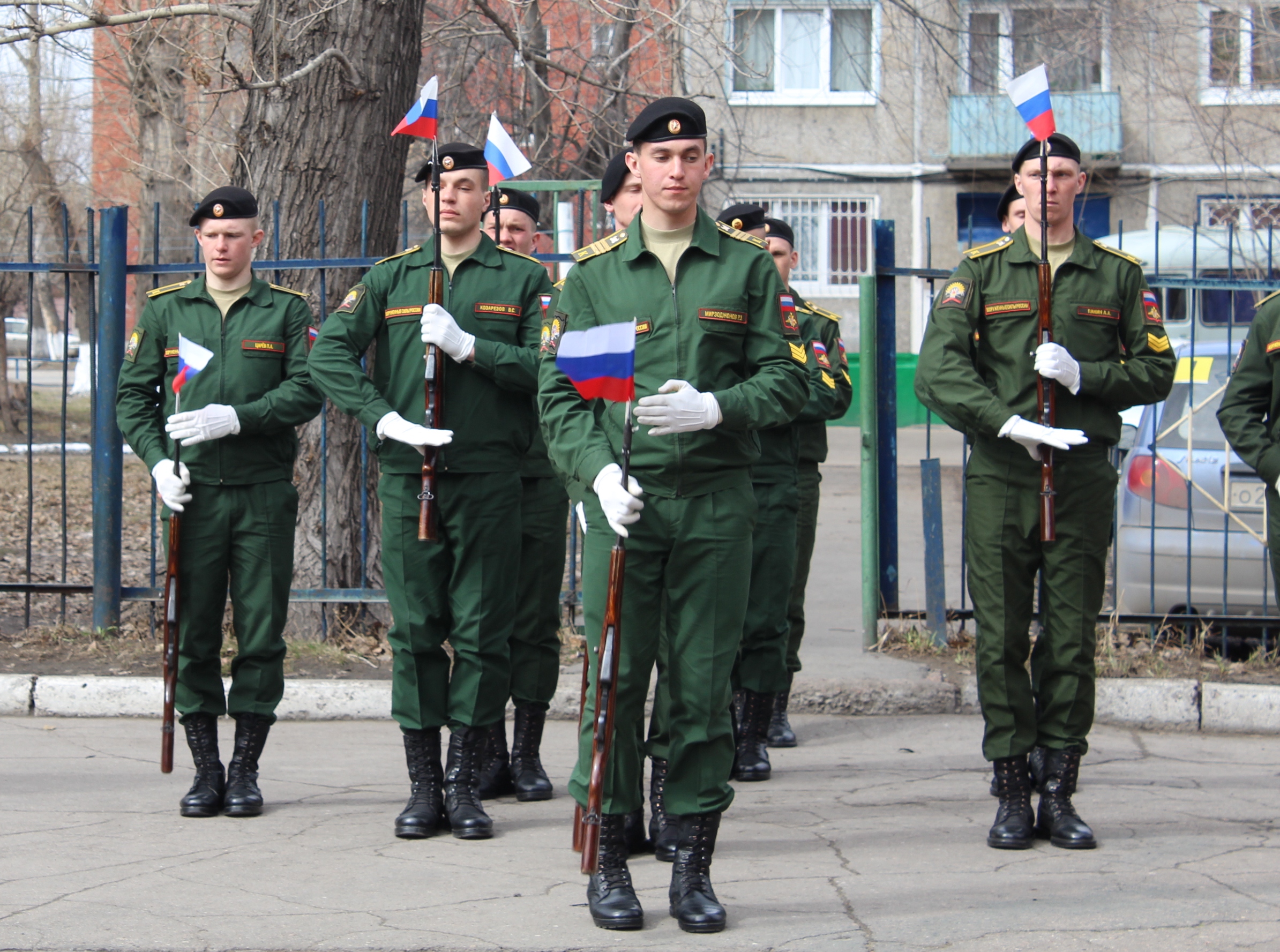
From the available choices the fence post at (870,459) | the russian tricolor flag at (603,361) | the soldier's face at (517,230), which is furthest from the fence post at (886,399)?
the russian tricolor flag at (603,361)

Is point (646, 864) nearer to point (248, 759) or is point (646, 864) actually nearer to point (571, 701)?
point (248, 759)

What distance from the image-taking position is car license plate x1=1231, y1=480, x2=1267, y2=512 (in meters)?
7.35

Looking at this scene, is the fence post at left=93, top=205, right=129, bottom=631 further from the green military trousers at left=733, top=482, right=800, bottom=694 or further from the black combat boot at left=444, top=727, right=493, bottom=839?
the green military trousers at left=733, top=482, right=800, bottom=694

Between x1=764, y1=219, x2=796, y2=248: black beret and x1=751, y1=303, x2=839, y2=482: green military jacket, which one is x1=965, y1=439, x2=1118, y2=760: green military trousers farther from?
x1=764, y1=219, x2=796, y2=248: black beret

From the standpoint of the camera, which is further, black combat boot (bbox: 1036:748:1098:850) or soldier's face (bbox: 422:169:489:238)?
soldier's face (bbox: 422:169:489:238)

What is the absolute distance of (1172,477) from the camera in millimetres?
7574

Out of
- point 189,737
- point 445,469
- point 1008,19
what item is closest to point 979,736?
point 445,469

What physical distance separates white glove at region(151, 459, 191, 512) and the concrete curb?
74.2 inches

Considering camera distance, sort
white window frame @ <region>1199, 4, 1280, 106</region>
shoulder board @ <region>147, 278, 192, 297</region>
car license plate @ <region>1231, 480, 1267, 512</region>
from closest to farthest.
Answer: shoulder board @ <region>147, 278, 192, 297</region> < car license plate @ <region>1231, 480, 1267, 512</region> < white window frame @ <region>1199, 4, 1280, 106</region>

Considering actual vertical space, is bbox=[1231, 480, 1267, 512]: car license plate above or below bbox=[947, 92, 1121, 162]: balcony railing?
below

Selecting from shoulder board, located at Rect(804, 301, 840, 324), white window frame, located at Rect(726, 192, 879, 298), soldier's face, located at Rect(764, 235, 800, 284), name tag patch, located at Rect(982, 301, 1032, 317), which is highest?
white window frame, located at Rect(726, 192, 879, 298)

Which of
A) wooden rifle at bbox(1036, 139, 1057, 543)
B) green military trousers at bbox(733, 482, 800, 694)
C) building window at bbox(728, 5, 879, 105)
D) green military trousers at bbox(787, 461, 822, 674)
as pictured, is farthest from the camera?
building window at bbox(728, 5, 879, 105)

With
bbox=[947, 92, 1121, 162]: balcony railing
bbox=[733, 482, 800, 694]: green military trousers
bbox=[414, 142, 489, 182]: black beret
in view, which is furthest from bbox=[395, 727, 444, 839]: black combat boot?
bbox=[947, 92, 1121, 162]: balcony railing

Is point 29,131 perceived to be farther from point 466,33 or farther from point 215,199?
point 215,199
